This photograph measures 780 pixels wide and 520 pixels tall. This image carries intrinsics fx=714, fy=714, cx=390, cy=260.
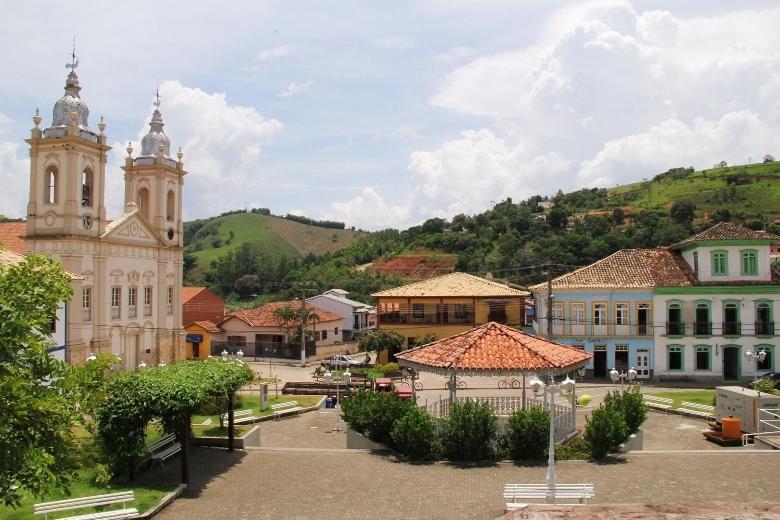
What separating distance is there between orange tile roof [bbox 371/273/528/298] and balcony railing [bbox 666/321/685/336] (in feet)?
36.8

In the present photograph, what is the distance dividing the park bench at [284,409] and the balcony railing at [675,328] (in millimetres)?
20260

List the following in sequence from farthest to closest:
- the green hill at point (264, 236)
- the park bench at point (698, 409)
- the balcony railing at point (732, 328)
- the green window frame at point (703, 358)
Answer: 1. the green hill at point (264, 236)
2. the green window frame at point (703, 358)
3. the balcony railing at point (732, 328)
4. the park bench at point (698, 409)

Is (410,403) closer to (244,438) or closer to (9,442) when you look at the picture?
(244,438)

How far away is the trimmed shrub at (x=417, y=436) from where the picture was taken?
18500mm

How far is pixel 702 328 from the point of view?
3656cm

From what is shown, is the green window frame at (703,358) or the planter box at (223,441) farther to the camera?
the green window frame at (703,358)

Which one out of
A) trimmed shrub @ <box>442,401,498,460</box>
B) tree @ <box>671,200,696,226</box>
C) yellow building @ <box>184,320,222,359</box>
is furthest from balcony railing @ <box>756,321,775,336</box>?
tree @ <box>671,200,696,226</box>

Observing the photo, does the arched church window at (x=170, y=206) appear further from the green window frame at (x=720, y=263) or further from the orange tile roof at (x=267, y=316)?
the green window frame at (x=720, y=263)

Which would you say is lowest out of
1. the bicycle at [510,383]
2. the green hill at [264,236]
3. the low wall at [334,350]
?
the bicycle at [510,383]

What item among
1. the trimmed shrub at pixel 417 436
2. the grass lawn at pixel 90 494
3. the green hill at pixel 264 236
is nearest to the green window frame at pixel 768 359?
the trimmed shrub at pixel 417 436

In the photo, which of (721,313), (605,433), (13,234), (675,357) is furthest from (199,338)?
(605,433)

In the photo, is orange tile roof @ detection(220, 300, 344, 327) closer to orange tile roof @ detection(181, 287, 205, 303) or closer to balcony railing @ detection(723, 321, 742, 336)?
orange tile roof @ detection(181, 287, 205, 303)

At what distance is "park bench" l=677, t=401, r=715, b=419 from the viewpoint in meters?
25.3

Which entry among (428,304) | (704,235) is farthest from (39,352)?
(428,304)
